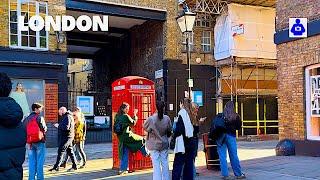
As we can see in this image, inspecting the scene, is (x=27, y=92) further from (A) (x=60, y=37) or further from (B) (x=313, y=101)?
(B) (x=313, y=101)

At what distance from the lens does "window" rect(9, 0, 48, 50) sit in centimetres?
2047

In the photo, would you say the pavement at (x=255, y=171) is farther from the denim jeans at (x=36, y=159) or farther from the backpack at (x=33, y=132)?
the backpack at (x=33, y=132)

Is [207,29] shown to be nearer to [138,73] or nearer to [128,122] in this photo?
[138,73]

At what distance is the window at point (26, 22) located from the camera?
2047 centimetres

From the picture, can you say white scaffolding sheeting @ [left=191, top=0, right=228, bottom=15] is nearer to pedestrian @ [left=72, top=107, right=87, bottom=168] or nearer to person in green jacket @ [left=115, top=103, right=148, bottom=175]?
pedestrian @ [left=72, top=107, right=87, bottom=168]

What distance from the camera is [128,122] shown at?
1166 cm

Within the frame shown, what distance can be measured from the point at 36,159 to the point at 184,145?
11.8 ft

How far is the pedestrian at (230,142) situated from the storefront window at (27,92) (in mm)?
12338

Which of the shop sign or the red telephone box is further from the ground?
the shop sign

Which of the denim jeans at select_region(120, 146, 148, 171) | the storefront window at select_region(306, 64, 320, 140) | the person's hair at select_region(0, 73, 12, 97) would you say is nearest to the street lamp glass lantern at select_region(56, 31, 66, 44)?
the denim jeans at select_region(120, 146, 148, 171)

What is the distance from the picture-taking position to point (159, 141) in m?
9.18

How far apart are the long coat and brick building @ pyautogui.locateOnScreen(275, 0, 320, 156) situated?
5.12 metres

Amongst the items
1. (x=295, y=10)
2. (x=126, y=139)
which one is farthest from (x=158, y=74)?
(x=126, y=139)

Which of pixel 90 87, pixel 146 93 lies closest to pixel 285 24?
pixel 146 93
